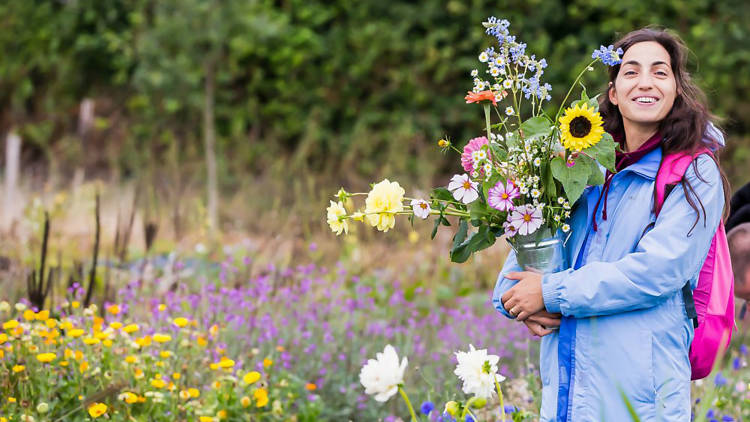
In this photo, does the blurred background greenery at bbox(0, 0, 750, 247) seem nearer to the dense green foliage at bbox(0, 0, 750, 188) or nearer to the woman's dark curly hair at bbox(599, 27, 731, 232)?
the dense green foliage at bbox(0, 0, 750, 188)

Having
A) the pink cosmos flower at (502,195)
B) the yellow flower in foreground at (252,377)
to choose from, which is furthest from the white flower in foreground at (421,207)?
the yellow flower in foreground at (252,377)

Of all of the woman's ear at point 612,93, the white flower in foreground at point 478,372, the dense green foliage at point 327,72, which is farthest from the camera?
the dense green foliage at point 327,72

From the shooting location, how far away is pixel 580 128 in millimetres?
1915

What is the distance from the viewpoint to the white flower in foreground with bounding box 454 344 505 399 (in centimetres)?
184

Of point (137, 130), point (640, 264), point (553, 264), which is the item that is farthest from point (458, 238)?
point (137, 130)

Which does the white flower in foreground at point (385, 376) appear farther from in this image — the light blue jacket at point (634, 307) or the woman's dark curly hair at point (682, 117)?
the woman's dark curly hair at point (682, 117)

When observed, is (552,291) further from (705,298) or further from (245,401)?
(245,401)

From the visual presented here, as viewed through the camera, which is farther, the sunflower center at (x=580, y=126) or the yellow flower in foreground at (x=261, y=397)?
the yellow flower in foreground at (x=261, y=397)

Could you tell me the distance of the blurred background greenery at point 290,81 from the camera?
27.5 feet

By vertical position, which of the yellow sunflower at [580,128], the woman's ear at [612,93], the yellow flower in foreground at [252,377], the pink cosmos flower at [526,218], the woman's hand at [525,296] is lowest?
the yellow flower in foreground at [252,377]

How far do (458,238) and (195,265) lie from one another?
3415 mm

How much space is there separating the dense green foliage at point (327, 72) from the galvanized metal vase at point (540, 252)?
6.04 m

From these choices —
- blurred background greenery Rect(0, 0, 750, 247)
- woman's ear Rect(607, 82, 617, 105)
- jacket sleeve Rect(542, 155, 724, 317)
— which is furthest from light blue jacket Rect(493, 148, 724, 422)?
blurred background greenery Rect(0, 0, 750, 247)

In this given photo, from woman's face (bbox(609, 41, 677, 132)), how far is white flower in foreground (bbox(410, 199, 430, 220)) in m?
0.59
